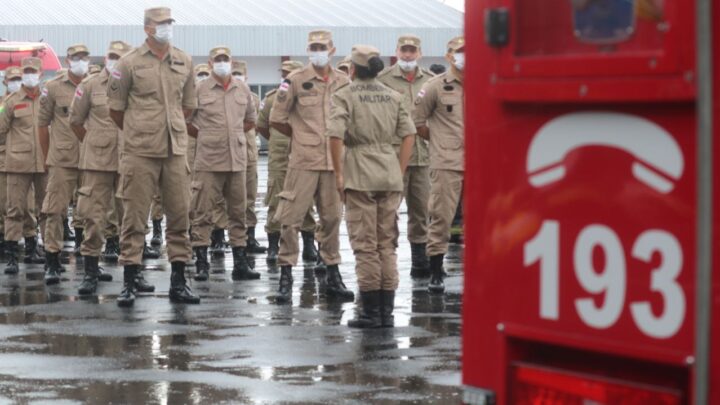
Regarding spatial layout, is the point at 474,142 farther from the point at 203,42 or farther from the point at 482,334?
the point at 203,42

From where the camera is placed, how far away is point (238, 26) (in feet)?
179

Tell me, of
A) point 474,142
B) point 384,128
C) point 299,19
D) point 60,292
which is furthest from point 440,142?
point 299,19

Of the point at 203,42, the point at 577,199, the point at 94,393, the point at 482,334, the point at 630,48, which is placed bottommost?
the point at 94,393

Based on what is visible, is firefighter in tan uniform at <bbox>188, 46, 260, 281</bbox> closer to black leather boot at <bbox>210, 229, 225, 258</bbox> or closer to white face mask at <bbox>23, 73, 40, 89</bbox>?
black leather boot at <bbox>210, 229, 225, 258</bbox>

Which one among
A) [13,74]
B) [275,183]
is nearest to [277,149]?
[275,183]

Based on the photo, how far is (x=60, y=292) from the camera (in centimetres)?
1282

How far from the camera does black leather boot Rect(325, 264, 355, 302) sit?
12.0 meters

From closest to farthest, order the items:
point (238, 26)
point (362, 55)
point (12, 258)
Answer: point (362, 55) < point (12, 258) < point (238, 26)

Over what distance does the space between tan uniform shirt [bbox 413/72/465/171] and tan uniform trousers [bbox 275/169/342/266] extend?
1.11 metres

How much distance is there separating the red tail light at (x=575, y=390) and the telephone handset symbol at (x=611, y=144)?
430 mm

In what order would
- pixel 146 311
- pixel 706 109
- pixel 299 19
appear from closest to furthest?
pixel 706 109
pixel 146 311
pixel 299 19

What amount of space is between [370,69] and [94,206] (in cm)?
343

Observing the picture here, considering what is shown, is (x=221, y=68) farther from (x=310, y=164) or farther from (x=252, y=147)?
(x=252, y=147)

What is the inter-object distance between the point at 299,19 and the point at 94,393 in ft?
165
